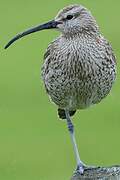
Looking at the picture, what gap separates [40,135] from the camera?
18.7 metres

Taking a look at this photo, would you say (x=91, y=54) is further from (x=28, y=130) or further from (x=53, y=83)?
(x=28, y=130)

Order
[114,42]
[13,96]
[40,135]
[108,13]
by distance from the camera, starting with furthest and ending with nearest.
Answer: [108,13]
[114,42]
[13,96]
[40,135]

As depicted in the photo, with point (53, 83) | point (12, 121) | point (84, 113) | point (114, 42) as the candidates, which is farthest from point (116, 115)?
point (53, 83)

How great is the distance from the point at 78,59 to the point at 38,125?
7.49m

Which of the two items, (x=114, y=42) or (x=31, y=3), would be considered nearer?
(x=114, y=42)

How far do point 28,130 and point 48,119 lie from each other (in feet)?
2.05

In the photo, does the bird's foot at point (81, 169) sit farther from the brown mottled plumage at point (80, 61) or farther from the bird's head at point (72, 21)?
the bird's head at point (72, 21)

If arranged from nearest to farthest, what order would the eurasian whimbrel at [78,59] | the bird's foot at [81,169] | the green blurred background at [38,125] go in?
the bird's foot at [81,169]
the eurasian whimbrel at [78,59]
the green blurred background at [38,125]

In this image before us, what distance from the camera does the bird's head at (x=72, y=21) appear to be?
1166 cm

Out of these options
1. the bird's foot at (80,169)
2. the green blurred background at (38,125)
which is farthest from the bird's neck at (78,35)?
the green blurred background at (38,125)

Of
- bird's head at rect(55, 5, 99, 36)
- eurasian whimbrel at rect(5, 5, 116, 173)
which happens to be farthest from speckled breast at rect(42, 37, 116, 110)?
bird's head at rect(55, 5, 99, 36)

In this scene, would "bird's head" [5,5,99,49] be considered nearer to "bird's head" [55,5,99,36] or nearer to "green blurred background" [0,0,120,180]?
"bird's head" [55,5,99,36]

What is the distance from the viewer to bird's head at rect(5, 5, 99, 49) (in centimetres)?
1166

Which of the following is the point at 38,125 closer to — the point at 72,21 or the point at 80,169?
the point at 80,169
